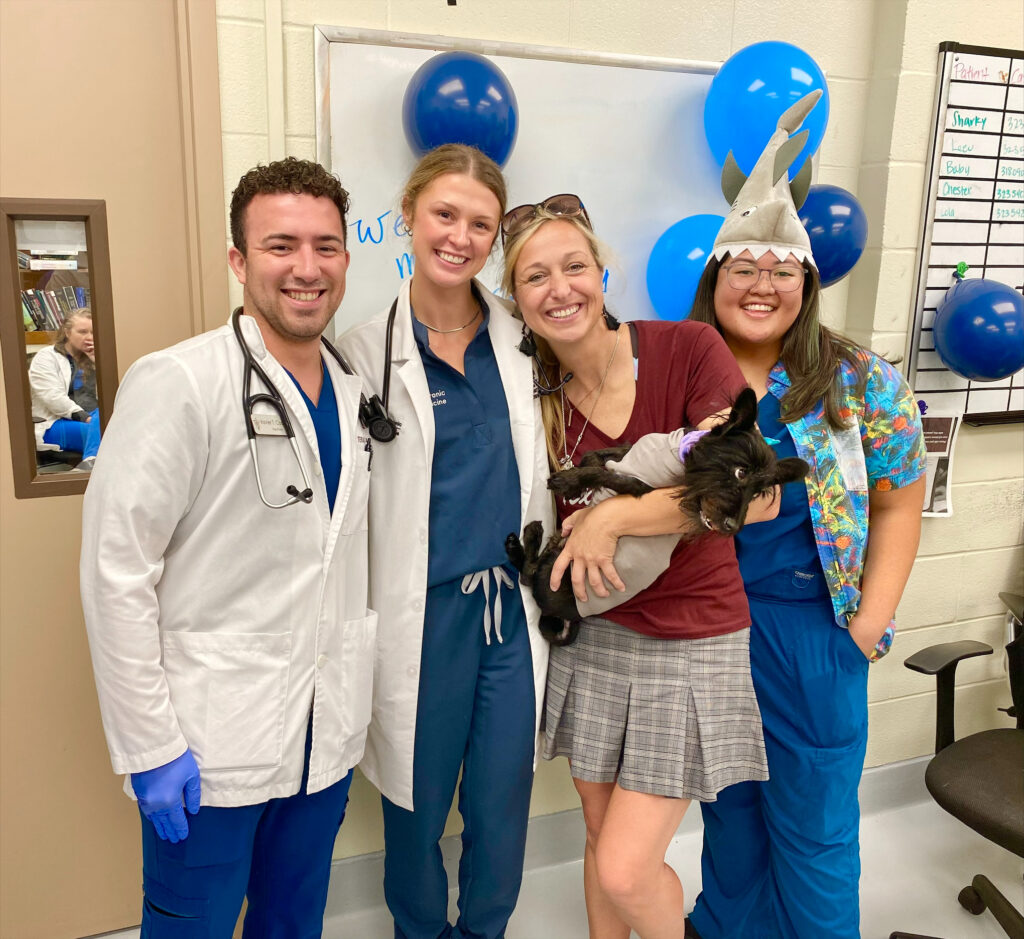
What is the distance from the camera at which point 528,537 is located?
1522 mm

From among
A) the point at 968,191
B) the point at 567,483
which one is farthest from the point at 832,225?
the point at 567,483

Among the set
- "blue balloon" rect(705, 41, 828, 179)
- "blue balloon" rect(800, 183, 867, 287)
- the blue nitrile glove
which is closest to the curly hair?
the blue nitrile glove

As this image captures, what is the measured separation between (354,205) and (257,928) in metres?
1.53

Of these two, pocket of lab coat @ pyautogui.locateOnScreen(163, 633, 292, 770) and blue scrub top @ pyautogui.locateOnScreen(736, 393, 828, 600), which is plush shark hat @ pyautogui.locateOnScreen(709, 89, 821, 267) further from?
pocket of lab coat @ pyautogui.locateOnScreen(163, 633, 292, 770)

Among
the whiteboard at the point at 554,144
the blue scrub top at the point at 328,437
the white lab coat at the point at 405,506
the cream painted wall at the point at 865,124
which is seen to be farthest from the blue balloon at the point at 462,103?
the blue scrub top at the point at 328,437

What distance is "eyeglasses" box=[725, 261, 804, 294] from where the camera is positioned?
1552mm

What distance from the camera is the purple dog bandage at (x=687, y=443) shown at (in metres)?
1.29

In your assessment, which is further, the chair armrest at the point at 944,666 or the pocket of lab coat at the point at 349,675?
the chair armrest at the point at 944,666

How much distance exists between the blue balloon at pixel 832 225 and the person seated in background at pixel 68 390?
5.56 ft

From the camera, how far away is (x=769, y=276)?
5.11 feet

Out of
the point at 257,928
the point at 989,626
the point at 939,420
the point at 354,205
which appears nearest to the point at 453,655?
the point at 257,928

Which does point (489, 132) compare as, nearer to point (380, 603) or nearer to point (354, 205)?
point (354, 205)

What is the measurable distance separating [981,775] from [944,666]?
0.26m

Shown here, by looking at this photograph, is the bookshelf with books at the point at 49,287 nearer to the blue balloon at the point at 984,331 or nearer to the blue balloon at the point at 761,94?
the blue balloon at the point at 761,94
